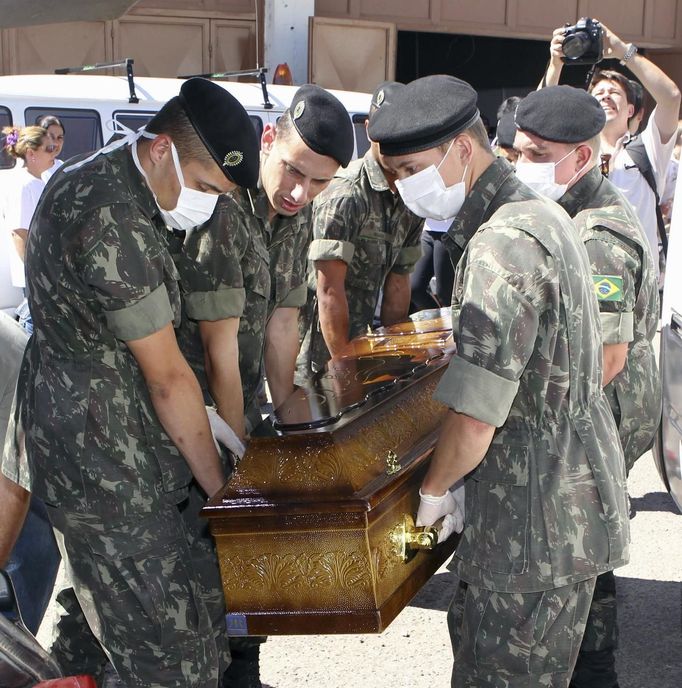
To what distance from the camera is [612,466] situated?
2.29 metres

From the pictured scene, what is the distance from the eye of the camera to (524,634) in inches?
88.5

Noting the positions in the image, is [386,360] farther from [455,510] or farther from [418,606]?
[418,606]

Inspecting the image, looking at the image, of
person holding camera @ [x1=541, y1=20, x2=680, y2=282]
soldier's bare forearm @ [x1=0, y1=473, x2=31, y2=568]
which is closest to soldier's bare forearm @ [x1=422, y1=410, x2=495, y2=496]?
soldier's bare forearm @ [x1=0, y1=473, x2=31, y2=568]

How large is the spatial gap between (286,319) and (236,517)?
1.30 metres

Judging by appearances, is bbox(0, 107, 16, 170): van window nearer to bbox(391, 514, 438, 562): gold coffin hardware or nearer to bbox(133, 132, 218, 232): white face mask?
bbox(133, 132, 218, 232): white face mask

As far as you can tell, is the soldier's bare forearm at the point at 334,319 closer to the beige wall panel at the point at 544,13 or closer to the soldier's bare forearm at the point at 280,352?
the soldier's bare forearm at the point at 280,352

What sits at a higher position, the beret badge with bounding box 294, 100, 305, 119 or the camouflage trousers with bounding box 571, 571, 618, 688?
the beret badge with bounding box 294, 100, 305, 119

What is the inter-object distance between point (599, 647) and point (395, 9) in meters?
10.5

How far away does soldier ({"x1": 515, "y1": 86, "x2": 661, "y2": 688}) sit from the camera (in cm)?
301

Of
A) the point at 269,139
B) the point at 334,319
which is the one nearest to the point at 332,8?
the point at 334,319

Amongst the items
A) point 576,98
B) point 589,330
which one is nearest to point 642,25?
point 576,98

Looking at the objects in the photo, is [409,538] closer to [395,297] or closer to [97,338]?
[97,338]

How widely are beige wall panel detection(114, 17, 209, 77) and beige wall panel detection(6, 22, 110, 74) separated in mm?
211

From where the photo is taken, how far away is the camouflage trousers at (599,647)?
3.08 metres
